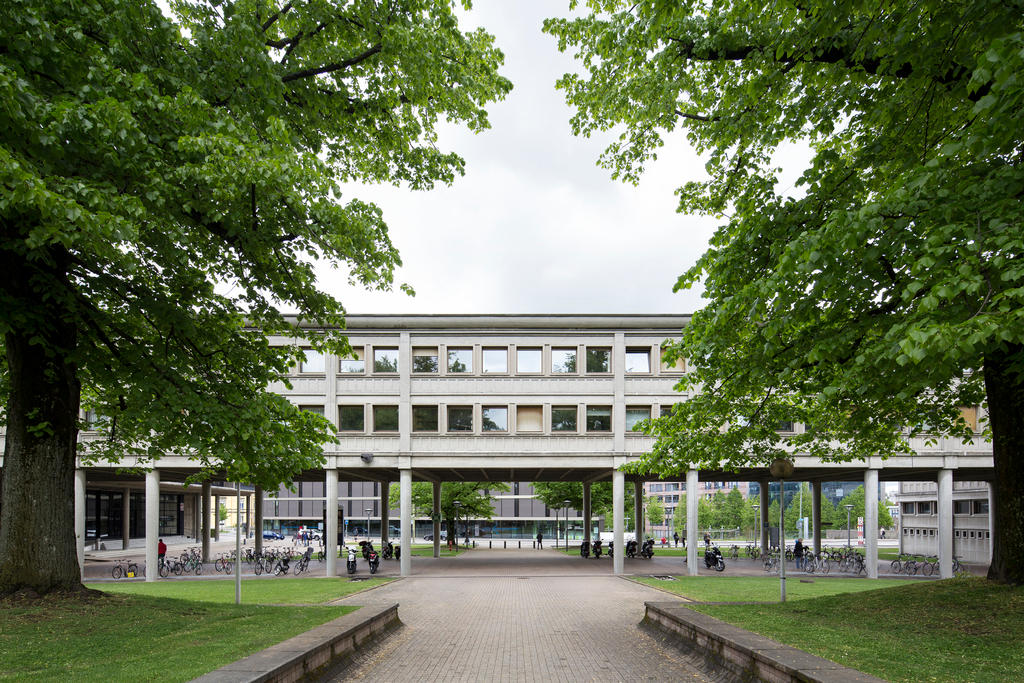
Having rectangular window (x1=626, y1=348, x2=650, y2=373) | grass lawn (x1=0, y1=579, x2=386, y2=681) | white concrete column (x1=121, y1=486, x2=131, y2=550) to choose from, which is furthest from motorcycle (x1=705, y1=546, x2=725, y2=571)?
white concrete column (x1=121, y1=486, x2=131, y2=550)

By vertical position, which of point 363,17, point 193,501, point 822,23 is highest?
point 363,17

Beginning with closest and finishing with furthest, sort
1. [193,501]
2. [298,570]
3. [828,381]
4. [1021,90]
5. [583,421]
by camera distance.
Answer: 1. [1021,90]
2. [828,381]
3. [583,421]
4. [298,570]
5. [193,501]

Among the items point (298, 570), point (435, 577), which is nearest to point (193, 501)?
point (298, 570)

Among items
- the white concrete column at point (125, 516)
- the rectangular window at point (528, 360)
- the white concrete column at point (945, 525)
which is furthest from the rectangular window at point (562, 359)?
the white concrete column at point (125, 516)

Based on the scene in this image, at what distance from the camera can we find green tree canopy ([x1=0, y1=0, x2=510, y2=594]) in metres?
8.90

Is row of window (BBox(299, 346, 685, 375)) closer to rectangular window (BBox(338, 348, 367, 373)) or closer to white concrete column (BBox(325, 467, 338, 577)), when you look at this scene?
rectangular window (BBox(338, 348, 367, 373))

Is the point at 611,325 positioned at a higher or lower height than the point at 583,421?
higher

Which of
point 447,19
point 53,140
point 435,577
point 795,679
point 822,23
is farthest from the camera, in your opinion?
point 435,577

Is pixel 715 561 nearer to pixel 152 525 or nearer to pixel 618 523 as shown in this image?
pixel 618 523

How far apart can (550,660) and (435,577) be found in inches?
737

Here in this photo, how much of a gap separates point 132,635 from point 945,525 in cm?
3040

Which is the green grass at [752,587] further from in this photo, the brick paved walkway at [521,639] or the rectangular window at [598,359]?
the rectangular window at [598,359]

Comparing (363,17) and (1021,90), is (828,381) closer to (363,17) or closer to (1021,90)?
(1021,90)

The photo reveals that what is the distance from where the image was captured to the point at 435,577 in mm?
28594
